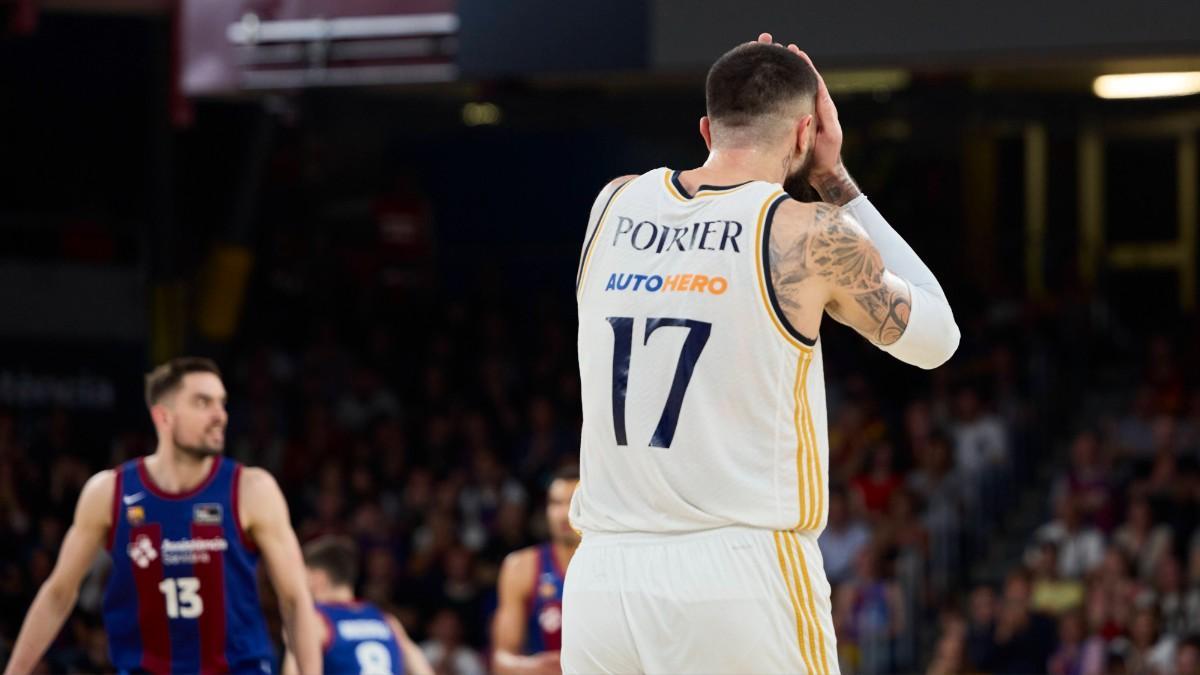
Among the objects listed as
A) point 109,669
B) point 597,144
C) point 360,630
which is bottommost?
point 109,669

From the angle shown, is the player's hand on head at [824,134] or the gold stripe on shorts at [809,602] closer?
the gold stripe on shorts at [809,602]

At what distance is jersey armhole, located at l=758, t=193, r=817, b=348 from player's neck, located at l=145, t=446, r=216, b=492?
13.3ft

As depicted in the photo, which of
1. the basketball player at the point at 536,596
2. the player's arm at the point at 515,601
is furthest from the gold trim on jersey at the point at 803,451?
the player's arm at the point at 515,601

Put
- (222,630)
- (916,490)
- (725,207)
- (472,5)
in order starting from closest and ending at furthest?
(725,207) < (222,630) < (472,5) < (916,490)

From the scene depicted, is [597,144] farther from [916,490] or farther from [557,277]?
[916,490]

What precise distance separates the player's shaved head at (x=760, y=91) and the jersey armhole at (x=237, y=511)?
3.84 m

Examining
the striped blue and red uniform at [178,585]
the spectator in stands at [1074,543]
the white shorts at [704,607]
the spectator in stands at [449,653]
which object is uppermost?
the white shorts at [704,607]

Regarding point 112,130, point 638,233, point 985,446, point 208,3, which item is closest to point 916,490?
point 985,446

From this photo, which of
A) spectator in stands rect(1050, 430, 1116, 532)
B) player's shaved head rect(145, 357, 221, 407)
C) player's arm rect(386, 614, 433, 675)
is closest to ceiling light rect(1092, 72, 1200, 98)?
spectator in stands rect(1050, 430, 1116, 532)

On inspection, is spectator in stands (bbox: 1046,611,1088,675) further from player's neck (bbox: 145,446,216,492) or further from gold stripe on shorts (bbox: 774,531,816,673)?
gold stripe on shorts (bbox: 774,531,816,673)

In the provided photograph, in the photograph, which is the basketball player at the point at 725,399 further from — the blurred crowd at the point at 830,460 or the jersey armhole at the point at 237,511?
the blurred crowd at the point at 830,460

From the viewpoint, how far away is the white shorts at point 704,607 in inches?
169

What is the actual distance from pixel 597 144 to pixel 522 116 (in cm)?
308

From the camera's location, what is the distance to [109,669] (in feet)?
45.6
